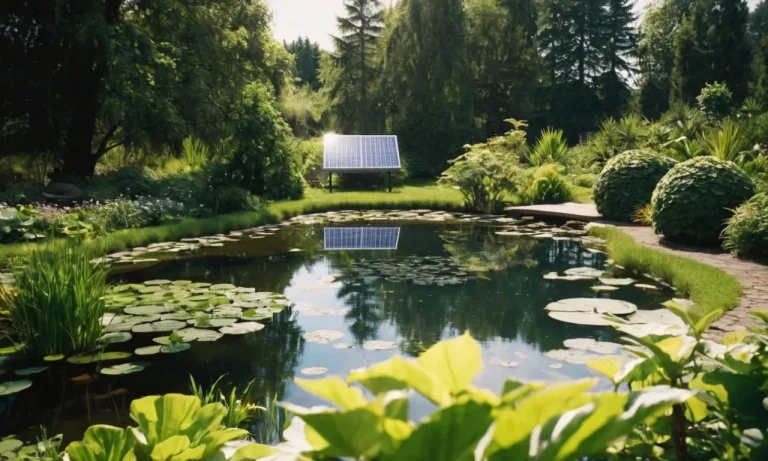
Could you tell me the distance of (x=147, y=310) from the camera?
4844 mm

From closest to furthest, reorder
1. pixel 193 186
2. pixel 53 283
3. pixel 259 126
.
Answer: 1. pixel 53 283
2. pixel 193 186
3. pixel 259 126

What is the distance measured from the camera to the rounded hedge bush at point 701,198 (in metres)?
6.92

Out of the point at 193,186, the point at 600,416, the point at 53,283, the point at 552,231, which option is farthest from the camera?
the point at 193,186

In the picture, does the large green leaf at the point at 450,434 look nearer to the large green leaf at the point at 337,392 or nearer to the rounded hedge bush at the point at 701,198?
the large green leaf at the point at 337,392

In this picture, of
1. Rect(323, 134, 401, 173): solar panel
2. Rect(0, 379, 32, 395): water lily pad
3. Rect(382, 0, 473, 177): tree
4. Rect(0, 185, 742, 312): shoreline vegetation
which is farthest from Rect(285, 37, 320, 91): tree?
Rect(0, 379, 32, 395): water lily pad


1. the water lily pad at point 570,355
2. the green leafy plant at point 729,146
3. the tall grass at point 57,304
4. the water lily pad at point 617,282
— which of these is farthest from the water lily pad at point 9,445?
the green leafy plant at point 729,146

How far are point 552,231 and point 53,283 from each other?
7.57 meters

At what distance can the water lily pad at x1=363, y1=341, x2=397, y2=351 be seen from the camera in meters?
4.18

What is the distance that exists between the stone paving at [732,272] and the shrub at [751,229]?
157 mm

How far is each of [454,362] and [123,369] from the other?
11.8 ft

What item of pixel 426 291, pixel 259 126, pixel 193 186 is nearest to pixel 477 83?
pixel 259 126

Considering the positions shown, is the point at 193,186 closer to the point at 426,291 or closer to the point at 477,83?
the point at 426,291

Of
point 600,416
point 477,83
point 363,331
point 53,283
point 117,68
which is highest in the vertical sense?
point 477,83

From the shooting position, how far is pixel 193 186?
448 inches
